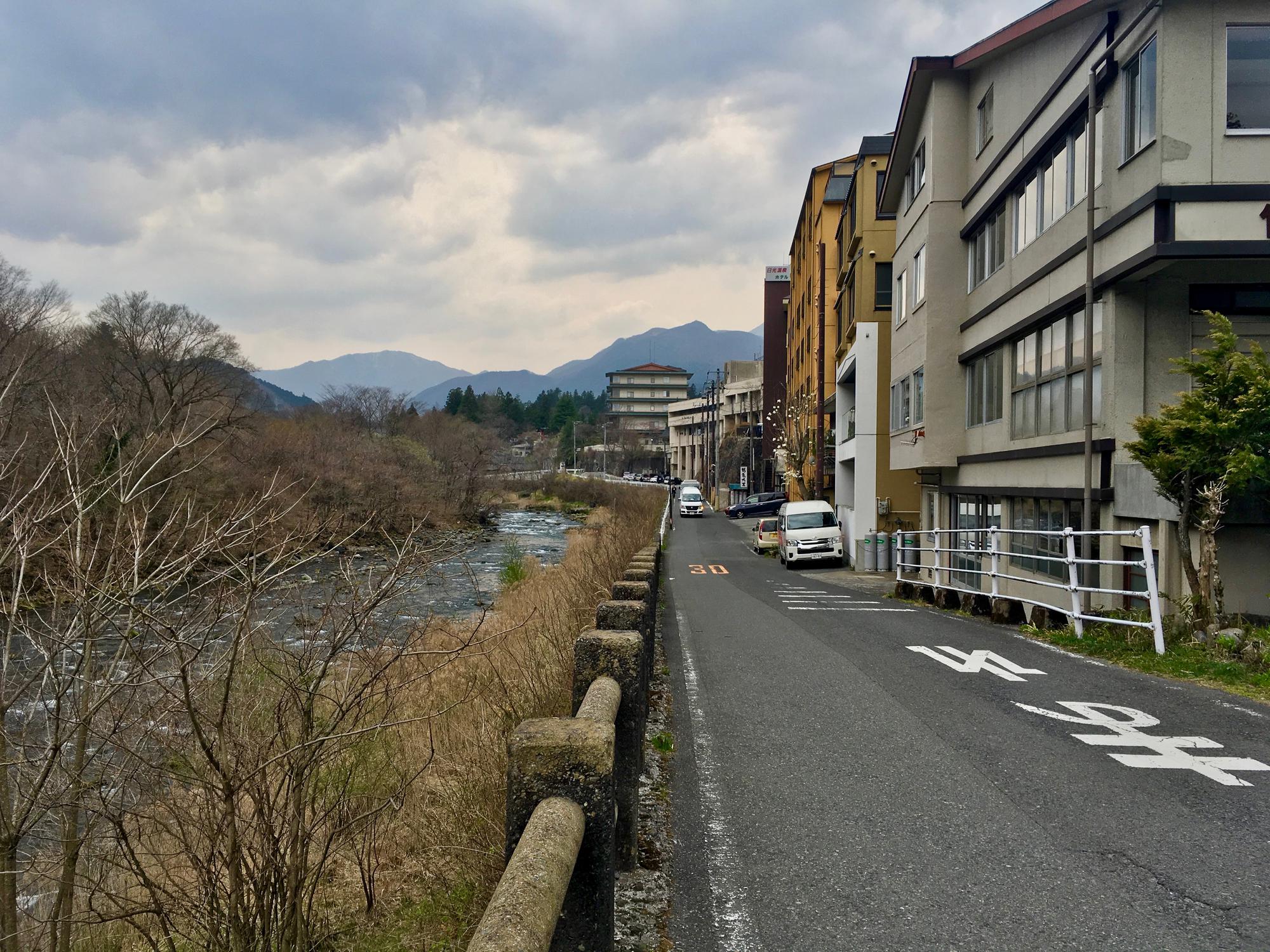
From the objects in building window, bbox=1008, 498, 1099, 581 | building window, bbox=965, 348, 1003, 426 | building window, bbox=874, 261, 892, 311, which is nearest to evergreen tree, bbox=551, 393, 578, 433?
building window, bbox=874, 261, 892, 311

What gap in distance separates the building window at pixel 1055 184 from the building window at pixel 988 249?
85cm

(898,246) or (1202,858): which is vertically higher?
(898,246)

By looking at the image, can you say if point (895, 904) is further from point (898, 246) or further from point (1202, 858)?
point (898, 246)

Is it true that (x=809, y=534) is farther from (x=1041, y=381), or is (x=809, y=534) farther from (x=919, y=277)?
(x=1041, y=381)

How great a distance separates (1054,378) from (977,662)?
25.7 feet

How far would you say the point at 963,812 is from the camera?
514 centimetres

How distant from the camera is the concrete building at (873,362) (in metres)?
30.9

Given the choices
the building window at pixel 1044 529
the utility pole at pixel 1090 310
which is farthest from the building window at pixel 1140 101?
the building window at pixel 1044 529

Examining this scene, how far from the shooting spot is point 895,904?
403 centimetres

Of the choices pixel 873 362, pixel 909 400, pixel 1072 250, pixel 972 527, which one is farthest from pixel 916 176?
pixel 1072 250

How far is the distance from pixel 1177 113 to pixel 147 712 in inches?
528

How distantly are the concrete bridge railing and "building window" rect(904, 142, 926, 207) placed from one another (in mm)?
21441

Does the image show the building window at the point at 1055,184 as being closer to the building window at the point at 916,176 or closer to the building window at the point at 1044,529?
the building window at the point at 1044,529

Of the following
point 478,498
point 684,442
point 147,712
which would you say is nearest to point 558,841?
point 147,712
